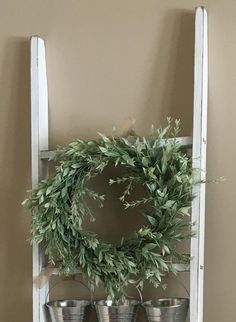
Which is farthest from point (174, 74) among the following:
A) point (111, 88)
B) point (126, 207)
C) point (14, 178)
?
point (14, 178)

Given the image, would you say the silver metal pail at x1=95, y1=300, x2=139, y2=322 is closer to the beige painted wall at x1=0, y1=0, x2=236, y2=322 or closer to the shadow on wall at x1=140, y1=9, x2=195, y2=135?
the beige painted wall at x1=0, y1=0, x2=236, y2=322

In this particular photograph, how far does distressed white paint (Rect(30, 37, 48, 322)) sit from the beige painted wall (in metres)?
0.03

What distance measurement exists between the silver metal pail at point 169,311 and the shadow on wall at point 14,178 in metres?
0.29

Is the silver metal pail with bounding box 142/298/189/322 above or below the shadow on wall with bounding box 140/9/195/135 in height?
below

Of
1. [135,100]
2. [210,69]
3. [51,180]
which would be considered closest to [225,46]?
[210,69]

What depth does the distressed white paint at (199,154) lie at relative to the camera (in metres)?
1.17

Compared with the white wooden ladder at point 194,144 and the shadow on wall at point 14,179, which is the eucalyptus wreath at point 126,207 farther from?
the shadow on wall at point 14,179

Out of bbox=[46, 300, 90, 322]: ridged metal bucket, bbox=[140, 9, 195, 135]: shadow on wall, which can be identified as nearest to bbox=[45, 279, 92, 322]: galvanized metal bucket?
bbox=[46, 300, 90, 322]: ridged metal bucket

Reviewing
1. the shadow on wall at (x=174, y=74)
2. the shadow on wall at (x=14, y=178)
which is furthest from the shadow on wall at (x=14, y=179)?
the shadow on wall at (x=174, y=74)

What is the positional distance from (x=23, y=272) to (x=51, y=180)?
25 cm

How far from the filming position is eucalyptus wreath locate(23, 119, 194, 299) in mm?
1164

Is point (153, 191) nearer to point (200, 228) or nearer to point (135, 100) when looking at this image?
point (200, 228)

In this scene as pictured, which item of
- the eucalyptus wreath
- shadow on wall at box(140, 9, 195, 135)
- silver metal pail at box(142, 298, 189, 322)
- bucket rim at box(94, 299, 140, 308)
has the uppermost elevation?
shadow on wall at box(140, 9, 195, 135)

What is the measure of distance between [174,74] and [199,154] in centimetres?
19
